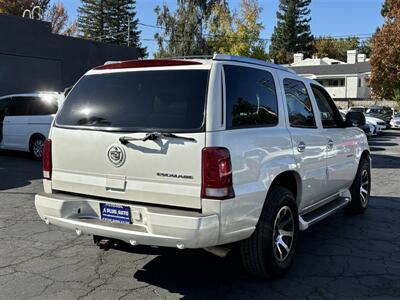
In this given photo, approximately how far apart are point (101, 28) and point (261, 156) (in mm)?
63449

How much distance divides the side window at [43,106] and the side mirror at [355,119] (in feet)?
26.6

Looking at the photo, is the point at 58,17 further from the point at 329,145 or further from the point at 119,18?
the point at 329,145

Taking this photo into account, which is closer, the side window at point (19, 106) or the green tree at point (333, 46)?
the side window at point (19, 106)

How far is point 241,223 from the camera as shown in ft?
13.4

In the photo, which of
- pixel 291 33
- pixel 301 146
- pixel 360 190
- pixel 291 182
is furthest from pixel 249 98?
pixel 291 33

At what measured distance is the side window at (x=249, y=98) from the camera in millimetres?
4242

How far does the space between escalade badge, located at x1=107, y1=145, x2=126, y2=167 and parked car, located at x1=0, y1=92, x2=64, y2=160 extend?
346 inches

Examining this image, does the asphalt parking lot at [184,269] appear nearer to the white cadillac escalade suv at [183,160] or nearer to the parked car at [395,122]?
the white cadillac escalade suv at [183,160]

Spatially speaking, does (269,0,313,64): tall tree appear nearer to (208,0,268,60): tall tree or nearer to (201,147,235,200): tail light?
(208,0,268,60): tall tree

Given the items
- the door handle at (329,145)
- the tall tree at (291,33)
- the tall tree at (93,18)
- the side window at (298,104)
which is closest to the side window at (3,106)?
the side window at (298,104)

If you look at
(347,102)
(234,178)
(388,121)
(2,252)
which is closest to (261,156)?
(234,178)

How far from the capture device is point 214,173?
3.86 metres

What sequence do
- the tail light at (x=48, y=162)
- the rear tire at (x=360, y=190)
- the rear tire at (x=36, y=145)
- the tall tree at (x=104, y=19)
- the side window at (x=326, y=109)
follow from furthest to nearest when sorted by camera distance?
the tall tree at (x=104, y=19), the rear tire at (x=36, y=145), the rear tire at (x=360, y=190), the side window at (x=326, y=109), the tail light at (x=48, y=162)

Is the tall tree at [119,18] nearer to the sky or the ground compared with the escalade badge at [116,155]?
nearer to the sky
